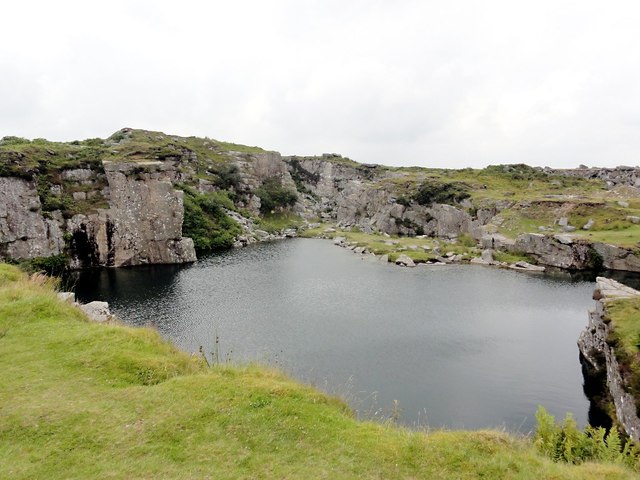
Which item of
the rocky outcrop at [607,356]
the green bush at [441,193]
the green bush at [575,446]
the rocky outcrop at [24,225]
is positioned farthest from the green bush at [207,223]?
the green bush at [575,446]

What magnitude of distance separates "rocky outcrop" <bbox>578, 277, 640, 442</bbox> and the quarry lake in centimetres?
162

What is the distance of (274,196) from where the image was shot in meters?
132

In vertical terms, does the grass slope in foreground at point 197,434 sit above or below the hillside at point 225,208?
below

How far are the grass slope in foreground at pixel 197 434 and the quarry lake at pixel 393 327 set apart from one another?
569cm

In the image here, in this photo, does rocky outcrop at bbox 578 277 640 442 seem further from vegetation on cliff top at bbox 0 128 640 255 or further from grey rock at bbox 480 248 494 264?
vegetation on cliff top at bbox 0 128 640 255

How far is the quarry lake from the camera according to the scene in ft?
91.7

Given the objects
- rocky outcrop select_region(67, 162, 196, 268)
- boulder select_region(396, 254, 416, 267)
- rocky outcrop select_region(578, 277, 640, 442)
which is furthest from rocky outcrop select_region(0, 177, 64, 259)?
rocky outcrop select_region(578, 277, 640, 442)

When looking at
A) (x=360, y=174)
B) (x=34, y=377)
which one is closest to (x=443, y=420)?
(x=34, y=377)

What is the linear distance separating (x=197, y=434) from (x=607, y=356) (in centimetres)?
2846

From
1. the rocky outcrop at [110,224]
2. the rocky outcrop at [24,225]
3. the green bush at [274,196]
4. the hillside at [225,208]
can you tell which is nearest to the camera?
the rocky outcrop at [24,225]

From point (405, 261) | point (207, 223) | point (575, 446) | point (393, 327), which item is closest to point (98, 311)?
point (393, 327)

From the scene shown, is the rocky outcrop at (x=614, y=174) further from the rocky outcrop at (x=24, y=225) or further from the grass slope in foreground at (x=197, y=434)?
the rocky outcrop at (x=24, y=225)

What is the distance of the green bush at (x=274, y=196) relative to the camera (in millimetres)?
128625

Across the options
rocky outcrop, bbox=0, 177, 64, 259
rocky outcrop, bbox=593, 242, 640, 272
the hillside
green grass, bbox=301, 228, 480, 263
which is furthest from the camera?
green grass, bbox=301, 228, 480, 263
